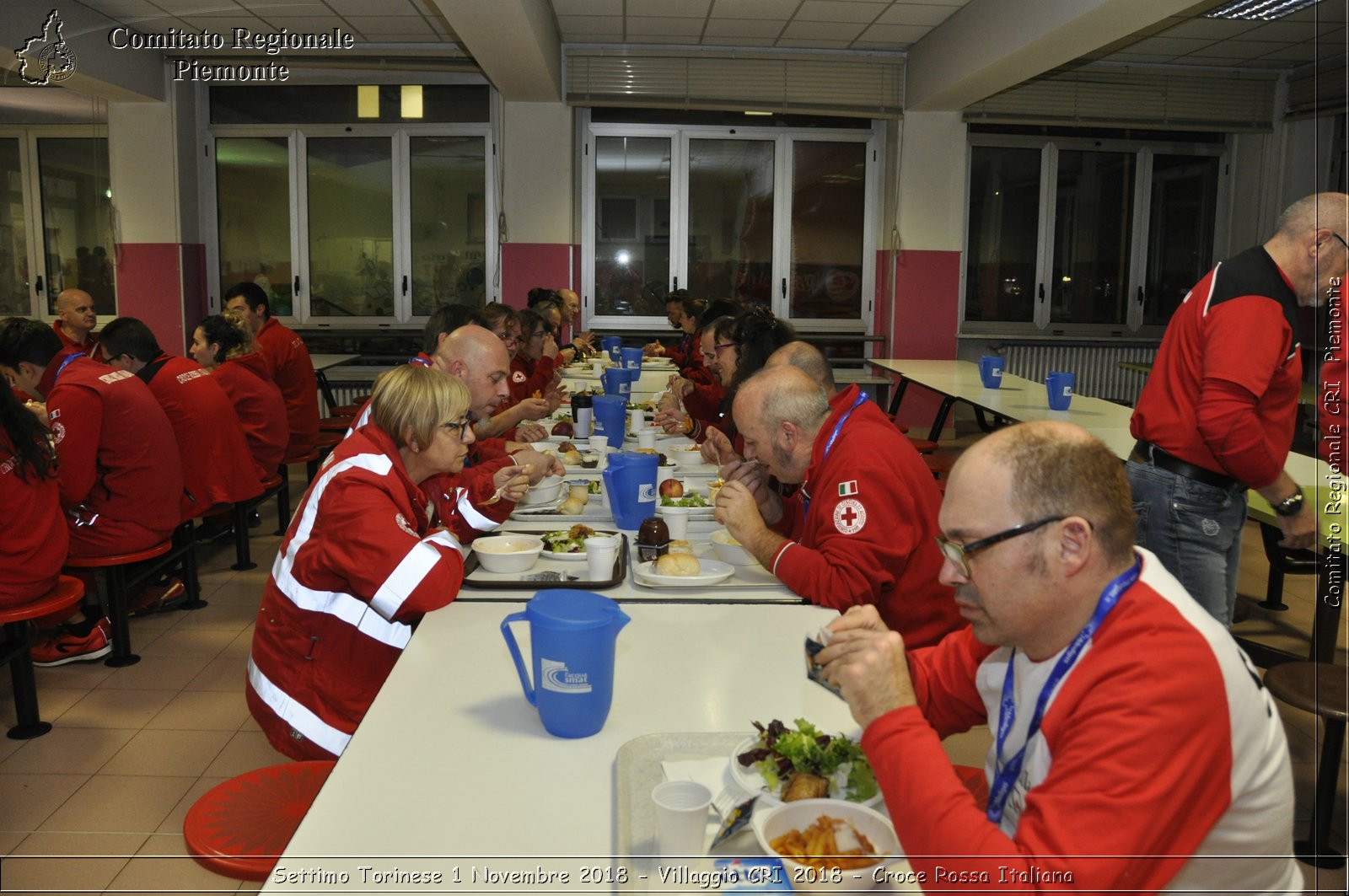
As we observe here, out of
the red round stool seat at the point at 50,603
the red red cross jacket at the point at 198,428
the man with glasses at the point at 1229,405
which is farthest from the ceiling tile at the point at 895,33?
the red round stool seat at the point at 50,603

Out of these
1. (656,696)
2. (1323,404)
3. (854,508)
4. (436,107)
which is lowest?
(656,696)

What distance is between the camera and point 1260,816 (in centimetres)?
113

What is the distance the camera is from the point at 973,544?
47.6 inches

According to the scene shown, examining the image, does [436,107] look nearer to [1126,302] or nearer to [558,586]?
[1126,302]

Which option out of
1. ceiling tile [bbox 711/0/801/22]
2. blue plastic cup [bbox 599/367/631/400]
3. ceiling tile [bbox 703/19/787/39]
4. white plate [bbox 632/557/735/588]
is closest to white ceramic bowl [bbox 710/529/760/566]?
white plate [bbox 632/557/735/588]

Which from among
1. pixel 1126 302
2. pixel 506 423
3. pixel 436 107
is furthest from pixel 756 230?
pixel 506 423

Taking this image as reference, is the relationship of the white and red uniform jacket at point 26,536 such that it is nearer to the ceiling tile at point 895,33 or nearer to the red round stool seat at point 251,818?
the red round stool seat at point 251,818

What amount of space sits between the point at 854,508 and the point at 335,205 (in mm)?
8318

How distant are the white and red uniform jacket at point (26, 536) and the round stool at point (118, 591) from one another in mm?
468

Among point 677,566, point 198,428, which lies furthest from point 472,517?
point 198,428

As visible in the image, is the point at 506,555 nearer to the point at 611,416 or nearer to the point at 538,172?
the point at 611,416

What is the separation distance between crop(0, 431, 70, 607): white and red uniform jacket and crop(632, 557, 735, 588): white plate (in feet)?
7.13

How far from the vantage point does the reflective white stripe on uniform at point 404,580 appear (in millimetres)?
2014

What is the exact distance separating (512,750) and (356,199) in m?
8.80
